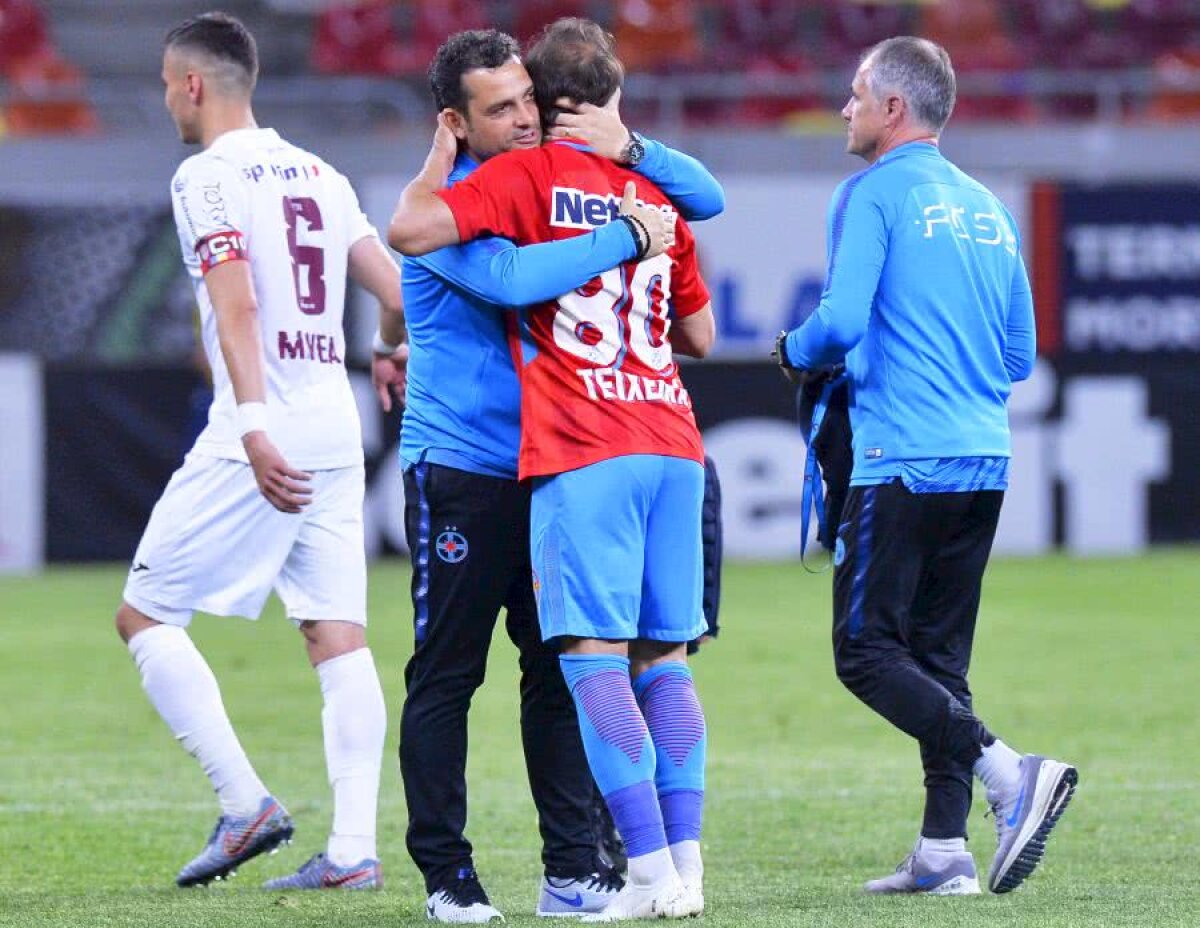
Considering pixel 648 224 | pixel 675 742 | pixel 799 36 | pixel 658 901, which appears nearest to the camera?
pixel 658 901

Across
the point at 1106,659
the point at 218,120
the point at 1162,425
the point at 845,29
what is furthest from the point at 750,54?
the point at 218,120

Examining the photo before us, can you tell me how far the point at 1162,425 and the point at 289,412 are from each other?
11469 mm

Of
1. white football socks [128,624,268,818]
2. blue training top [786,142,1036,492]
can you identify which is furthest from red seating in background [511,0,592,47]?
blue training top [786,142,1036,492]

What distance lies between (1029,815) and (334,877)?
1743mm

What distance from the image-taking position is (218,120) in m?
5.60

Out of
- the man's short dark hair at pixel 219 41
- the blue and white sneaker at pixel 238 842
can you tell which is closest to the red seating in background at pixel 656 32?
the man's short dark hair at pixel 219 41

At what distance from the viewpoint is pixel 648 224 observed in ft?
14.6

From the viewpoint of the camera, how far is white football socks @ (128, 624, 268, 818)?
5.48m

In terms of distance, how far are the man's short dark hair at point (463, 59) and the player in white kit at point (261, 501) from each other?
0.96m

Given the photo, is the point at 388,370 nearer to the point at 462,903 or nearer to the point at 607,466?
the point at 607,466

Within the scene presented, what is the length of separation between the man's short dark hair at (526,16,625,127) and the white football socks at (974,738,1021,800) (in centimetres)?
172

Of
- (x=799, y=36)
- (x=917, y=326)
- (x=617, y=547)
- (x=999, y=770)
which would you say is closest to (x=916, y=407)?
(x=917, y=326)

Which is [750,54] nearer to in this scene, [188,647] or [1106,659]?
[1106,659]

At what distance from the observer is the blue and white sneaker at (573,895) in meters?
4.77
